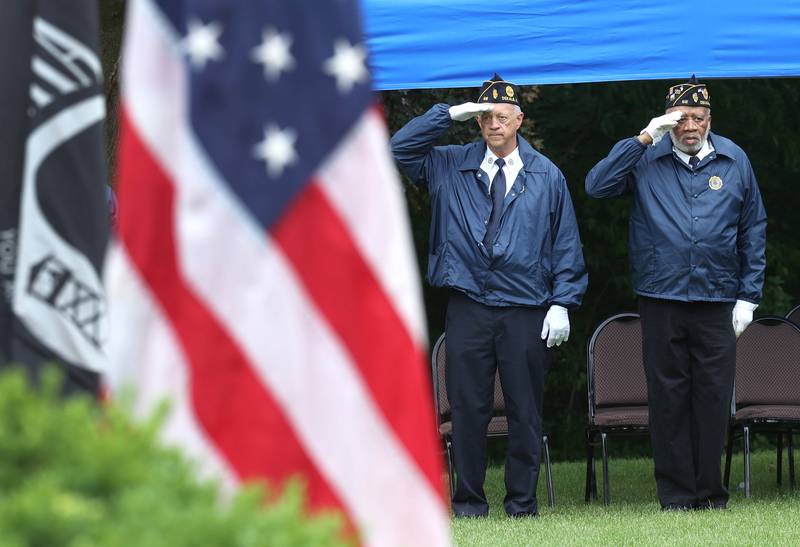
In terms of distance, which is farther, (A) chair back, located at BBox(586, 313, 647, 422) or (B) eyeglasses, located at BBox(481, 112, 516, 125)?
(A) chair back, located at BBox(586, 313, 647, 422)

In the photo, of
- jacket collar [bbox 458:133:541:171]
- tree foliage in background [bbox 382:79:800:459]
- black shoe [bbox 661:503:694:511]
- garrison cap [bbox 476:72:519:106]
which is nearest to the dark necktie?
jacket collar [bbox 458:133:541:171]

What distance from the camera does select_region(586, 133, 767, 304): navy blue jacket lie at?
718 cm

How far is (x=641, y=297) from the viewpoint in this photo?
7426mm

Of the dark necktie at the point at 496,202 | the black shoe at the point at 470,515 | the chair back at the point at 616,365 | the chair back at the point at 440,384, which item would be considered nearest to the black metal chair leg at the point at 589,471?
the chair back at the point at 616,365

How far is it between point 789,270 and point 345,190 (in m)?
10.7

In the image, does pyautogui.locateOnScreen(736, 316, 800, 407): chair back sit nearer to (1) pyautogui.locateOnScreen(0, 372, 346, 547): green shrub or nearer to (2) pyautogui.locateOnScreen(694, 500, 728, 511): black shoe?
(2) pyautogui.locateOnScreen(694, 500, 728, 511): black shoe

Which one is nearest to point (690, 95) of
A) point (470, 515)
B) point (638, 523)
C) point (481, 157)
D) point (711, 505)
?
point (481, 157)

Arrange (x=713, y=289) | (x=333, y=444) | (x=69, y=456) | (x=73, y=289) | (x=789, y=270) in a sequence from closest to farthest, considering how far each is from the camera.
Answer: (x=69, y=456), (x=333, y=444), (x=73, y=289), (x=713, y=289), (x=789, y=270)

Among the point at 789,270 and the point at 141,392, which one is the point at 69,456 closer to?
the point at 141,392

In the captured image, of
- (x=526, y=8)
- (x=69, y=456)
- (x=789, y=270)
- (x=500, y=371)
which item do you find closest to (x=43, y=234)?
(x=69, y=456)

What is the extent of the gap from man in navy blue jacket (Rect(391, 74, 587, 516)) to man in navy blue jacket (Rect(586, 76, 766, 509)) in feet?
1.23

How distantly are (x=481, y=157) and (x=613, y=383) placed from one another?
1.82 metres

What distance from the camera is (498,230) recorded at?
7266 mm

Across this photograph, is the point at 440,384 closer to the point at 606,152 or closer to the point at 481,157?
the point at 481,157
